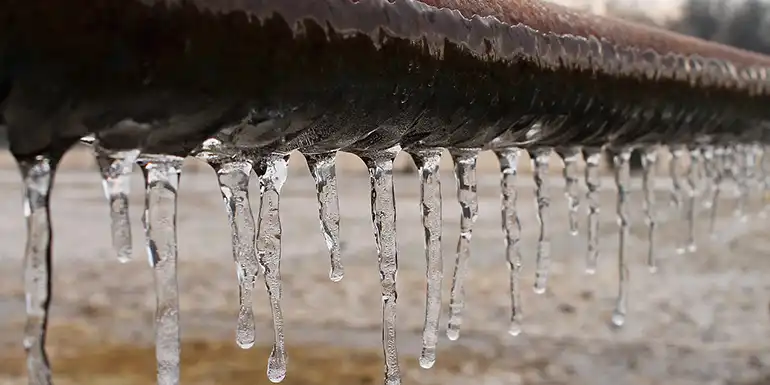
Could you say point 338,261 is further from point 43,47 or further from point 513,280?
point 43,47

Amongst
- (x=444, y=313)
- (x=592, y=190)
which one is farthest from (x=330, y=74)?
(x=444, y=313)

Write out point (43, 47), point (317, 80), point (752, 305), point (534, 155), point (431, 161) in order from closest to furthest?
point (43, 47), point (317, 80), point (431, 161), point (534, 155), point (752, 305)

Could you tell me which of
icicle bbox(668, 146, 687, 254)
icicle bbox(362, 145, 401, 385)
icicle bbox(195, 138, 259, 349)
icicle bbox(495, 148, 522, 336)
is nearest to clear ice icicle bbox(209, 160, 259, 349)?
icicle bbox(195, 138, 259, 349)

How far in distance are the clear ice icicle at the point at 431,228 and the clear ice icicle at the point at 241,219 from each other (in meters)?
0.17

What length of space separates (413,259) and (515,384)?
142 centimetres

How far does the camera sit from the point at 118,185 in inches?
17.4

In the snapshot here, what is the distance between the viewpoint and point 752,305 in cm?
234

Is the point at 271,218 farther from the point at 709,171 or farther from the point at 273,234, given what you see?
the point at 709,171

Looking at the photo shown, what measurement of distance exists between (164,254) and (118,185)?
0.06 m

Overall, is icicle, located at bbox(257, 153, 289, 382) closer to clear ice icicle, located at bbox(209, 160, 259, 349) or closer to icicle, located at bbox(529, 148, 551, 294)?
clear ice icicle, located at bbox(209, 160, 259, 349)

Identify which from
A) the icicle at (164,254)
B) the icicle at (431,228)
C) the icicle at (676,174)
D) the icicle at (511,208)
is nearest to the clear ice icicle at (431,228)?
the icicle at (431,228)

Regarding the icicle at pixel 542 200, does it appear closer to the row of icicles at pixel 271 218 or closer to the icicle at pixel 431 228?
the row of icicles at pixel 271 218

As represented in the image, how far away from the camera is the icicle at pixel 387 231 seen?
66 centimetres

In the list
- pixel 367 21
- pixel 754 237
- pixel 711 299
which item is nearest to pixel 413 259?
pixel 711 299
